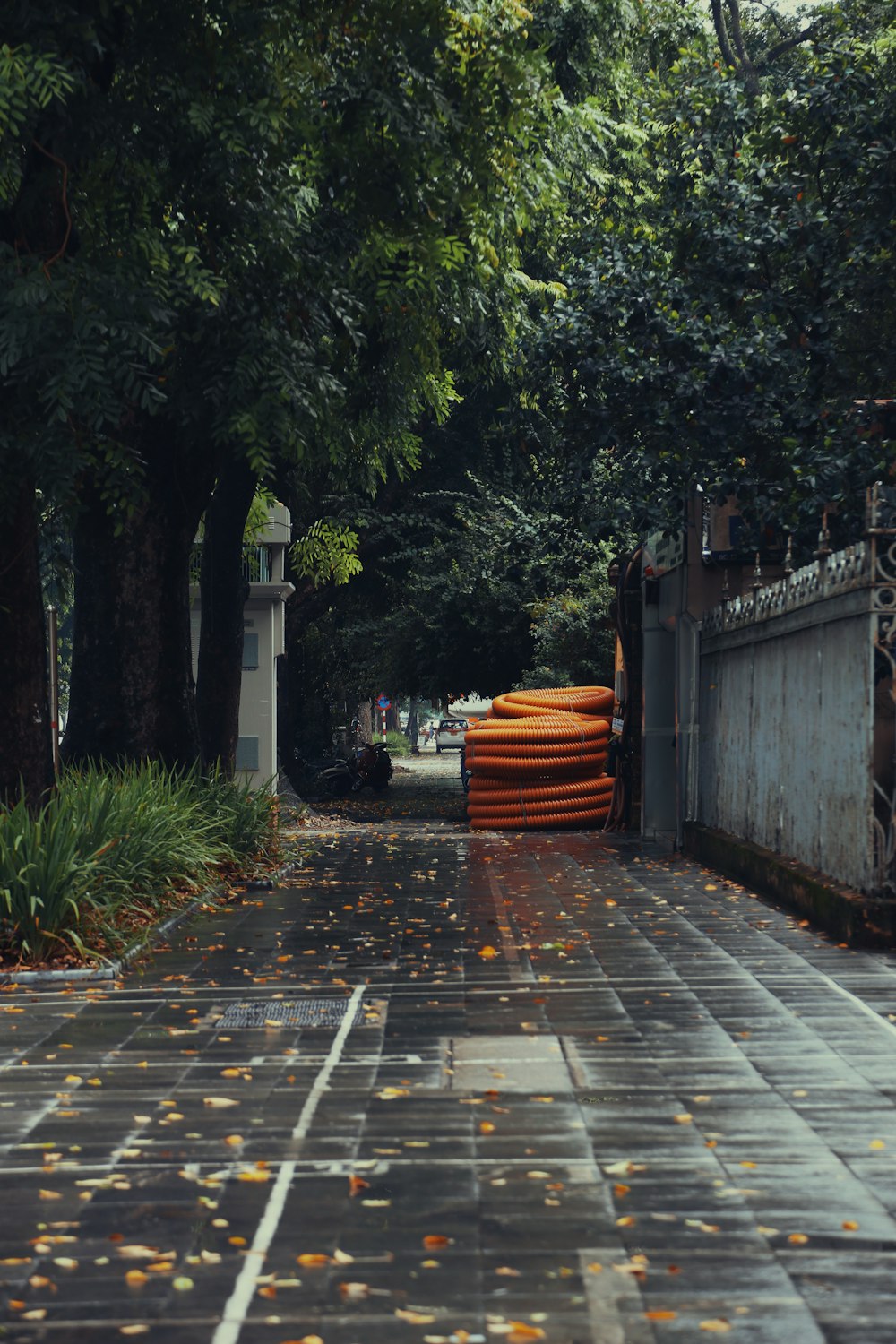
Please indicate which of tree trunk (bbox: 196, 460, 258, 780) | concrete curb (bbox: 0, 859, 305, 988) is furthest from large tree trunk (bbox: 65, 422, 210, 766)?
concrete curb (bbox: 0, 859, 305, 988)

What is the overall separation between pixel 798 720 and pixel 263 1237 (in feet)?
26.5

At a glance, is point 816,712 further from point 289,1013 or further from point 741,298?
point 741,298

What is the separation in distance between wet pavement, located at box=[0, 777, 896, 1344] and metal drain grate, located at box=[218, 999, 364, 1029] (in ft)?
0.09

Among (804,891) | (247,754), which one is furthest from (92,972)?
(247,754)

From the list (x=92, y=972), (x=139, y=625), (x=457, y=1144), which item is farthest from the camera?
(x=139, y=625)

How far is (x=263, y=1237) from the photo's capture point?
470cm

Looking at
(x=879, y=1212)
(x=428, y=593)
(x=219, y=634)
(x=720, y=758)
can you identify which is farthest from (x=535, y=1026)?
(x=428, y=593)

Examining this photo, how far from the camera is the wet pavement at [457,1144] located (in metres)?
4.21

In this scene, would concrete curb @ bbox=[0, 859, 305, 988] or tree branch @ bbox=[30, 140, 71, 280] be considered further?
tree branch @ bbox=[30, 140, 71, 280]

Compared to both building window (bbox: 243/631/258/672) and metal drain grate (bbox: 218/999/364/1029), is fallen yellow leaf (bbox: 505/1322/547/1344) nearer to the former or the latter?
metal drain grate (bbox: 218/999/364/1029)

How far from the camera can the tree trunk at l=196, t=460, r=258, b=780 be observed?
19.2 m

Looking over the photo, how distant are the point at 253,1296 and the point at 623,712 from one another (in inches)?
637

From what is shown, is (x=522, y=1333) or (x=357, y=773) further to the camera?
(x=357, y=773)

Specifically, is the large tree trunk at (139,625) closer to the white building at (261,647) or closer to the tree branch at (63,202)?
A: the tree branch at (63,202)
